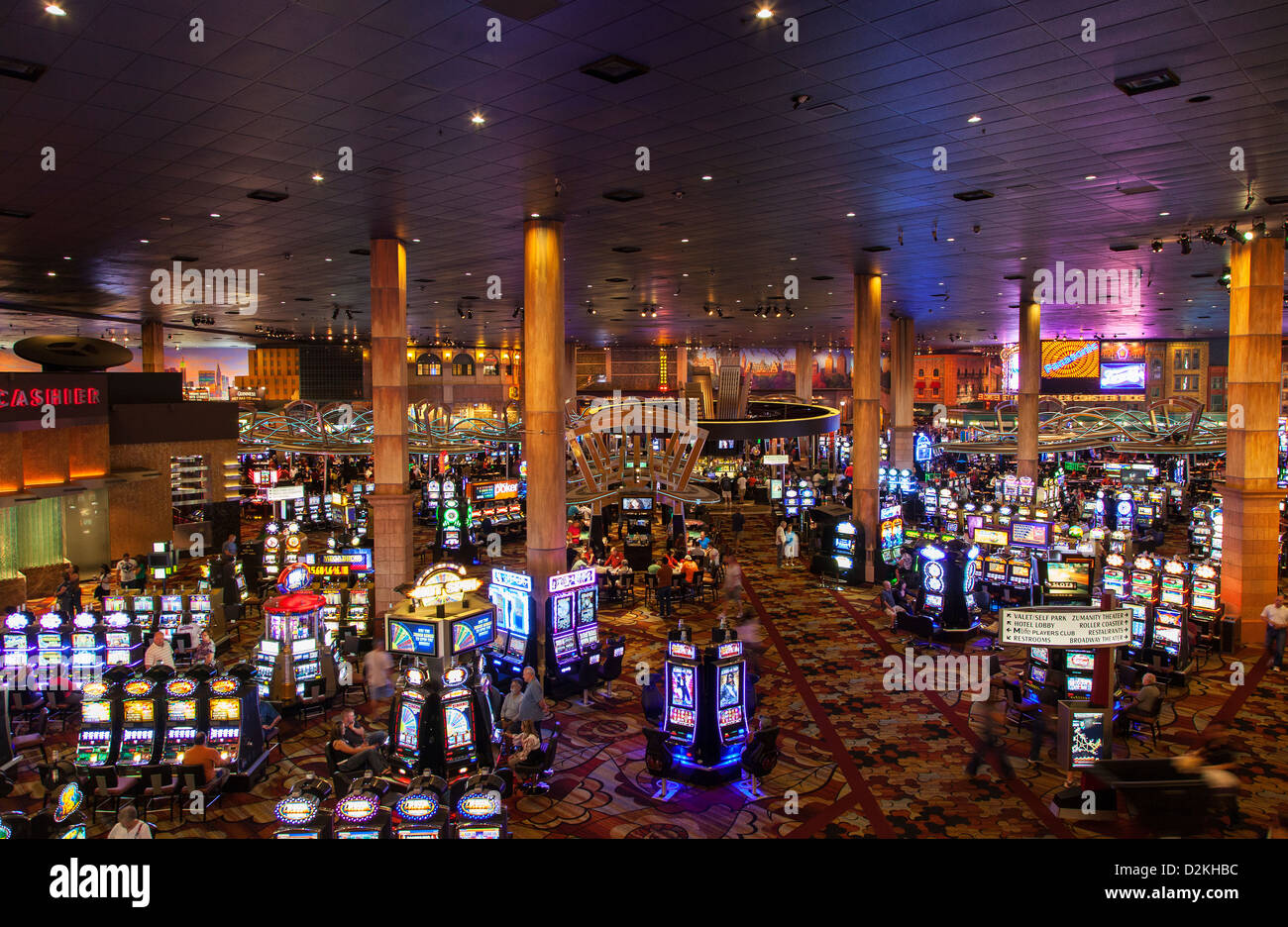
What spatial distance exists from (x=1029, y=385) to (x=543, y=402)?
1813 centimetres

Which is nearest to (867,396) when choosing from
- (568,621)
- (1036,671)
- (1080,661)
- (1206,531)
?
(1206,531)

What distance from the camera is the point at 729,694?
9484mm

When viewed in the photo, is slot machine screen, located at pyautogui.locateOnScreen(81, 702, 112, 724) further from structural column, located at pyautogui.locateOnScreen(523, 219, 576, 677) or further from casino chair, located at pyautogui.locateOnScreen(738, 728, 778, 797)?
casino chair, located at pyautogui.locateOnScreen(738, 728, 778, 797)

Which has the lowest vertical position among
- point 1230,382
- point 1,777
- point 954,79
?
point 1,777

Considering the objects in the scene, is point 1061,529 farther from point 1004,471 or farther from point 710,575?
point 1004,471

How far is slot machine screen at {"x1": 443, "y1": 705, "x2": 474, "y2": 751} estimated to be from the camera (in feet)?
30.9

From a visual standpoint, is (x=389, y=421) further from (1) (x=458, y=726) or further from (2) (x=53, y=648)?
(1) (x=458, y=726)

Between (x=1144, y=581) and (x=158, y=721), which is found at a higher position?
(x=1144, y=581)

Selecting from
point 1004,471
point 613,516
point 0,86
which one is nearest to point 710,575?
point 613,516

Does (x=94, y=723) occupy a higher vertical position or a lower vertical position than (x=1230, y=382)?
lower

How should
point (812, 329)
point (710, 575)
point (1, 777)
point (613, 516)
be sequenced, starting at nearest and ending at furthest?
point (1, 777) < point (710, 575) < point (613, 516) < point (812, 329)

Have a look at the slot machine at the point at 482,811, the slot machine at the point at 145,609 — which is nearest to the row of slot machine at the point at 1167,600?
the slot machine at the point at 482,811

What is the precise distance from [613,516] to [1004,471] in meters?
20.9

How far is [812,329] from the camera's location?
37906mm
